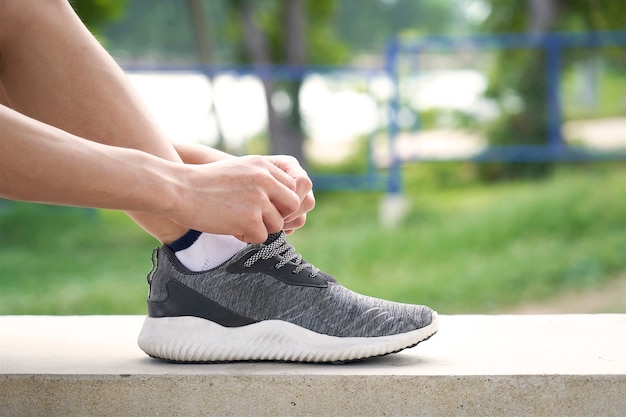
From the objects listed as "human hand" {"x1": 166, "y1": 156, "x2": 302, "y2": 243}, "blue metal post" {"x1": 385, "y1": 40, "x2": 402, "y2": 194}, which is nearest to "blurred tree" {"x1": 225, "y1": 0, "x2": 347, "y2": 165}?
"blue metal post" {"x1": 385, "y1": 40, "x2": 402, "y2": 194}

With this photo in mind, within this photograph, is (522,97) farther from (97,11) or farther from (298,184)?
(298,184)

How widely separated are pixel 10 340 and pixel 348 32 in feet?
51.4

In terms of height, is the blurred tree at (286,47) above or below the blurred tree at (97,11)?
below

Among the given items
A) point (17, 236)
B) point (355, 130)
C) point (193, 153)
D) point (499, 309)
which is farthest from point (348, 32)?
point (193, 153)

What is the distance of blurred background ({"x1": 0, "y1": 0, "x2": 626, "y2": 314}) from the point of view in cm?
523

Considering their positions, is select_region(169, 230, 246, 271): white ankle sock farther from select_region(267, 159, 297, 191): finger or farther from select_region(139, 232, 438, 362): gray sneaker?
select_region(267, 159, 297, 191): finger

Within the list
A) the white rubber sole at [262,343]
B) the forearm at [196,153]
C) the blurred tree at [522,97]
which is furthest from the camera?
the blurred tree at [522,97]

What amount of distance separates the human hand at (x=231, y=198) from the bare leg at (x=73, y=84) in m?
0.18

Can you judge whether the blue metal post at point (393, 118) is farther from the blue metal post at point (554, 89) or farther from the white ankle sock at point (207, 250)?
the white ankle sock at point (207, 250)

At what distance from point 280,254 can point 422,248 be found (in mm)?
4619

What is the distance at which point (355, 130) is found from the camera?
7.57 metres

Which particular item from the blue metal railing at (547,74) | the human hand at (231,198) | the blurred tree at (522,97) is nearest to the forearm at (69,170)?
the human hand at (231,198)

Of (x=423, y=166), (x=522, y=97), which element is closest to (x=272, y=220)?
(x=522, y=97)

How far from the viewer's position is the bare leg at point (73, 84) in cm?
134
